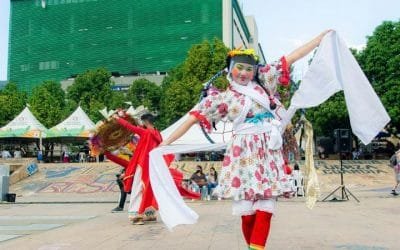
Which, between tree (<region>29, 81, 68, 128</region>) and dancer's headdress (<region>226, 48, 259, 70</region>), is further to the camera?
tree (<region>29, 81, 68, 128</region>)

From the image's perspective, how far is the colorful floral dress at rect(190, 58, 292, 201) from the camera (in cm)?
477

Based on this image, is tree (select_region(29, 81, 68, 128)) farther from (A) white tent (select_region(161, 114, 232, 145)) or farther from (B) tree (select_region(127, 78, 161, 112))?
(A) white tent (select_region(161, 114, 232, 145))

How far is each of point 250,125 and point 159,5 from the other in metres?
76.4

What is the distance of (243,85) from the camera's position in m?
5.15

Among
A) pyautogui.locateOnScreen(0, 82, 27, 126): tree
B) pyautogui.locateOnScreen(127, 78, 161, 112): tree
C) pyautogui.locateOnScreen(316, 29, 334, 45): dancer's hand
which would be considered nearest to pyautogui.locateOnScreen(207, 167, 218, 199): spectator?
pyautogui.locateOnScreen(316, 29, 334, 45): dancer's hand

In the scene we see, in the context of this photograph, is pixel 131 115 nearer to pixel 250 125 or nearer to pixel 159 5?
pixel 250 125

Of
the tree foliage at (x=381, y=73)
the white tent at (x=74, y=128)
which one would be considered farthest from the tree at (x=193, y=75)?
the tree foliage at (x=381, y=73)

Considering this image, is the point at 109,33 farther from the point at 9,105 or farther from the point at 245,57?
the point at 245,57

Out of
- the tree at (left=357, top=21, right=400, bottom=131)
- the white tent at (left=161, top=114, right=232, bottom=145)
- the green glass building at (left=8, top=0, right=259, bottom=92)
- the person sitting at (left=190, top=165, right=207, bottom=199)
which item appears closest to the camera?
the white tent at (left=161, top=114, right=232, bottom=145)

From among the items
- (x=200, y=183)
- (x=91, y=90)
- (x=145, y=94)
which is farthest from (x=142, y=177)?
(x=91, y=90)

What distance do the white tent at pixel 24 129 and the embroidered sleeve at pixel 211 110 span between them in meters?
33.4

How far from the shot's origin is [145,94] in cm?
5538

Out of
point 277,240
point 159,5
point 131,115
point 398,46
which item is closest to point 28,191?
point 131,115

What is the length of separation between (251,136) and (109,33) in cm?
7880
